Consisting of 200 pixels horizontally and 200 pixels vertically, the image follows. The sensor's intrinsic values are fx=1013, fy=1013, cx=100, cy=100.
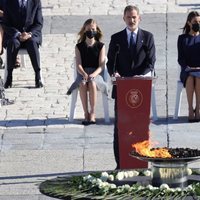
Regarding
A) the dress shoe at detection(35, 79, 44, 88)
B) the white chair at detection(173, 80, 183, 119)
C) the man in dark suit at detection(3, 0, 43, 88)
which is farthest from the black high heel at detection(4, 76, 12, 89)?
the white chair at detection(173, 80, 183, 119)

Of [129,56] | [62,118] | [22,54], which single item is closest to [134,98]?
[129,56]

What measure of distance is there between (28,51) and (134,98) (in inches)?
216

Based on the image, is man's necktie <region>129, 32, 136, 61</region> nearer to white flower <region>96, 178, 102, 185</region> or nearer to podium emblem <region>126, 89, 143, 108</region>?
podium emblem <region>126, 89, 143, 108</region>

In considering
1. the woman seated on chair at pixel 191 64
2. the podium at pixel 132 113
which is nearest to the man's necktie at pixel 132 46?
the podium at pixel 132 113

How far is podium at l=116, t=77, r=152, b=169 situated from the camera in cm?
1139

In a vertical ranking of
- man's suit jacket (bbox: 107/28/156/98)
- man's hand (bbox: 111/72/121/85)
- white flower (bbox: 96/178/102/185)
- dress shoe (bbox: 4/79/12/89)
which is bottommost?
white flower (bbox: 96/178/102/185)

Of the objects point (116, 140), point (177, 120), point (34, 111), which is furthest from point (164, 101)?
point (116, 140)

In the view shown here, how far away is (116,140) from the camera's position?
1195 centimetres

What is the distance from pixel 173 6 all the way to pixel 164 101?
6.63 metres

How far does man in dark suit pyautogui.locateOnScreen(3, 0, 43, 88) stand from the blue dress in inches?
116

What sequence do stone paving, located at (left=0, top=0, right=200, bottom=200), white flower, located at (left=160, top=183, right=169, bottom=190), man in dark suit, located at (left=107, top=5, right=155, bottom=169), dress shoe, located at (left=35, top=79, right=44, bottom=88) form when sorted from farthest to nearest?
dress shoe, located at (left=35, top=79, right=44, bottom=88), stone paving, located at (left=0, top=0, right=200, bottom=200), man in dark suit, located at (left=107, top=5, right=155, bottom=169), white flower, located at (left=160, top=183, right=169, bottom=190)

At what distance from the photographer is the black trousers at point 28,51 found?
1661 centimetres

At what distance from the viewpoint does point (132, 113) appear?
11.6m

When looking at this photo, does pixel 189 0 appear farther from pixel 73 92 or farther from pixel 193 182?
pixel 193 182
